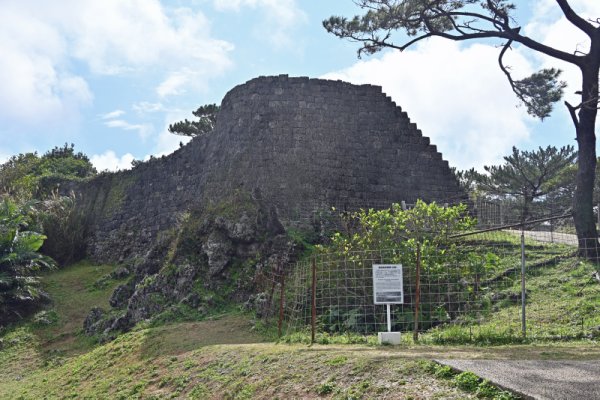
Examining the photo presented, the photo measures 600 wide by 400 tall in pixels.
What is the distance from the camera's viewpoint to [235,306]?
12.8 metres

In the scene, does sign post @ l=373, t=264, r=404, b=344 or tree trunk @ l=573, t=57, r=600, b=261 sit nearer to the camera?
sign post @ l=373, t=264, r=404, b=344

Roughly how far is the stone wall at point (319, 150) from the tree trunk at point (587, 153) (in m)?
4.14

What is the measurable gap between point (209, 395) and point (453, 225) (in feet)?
19.5

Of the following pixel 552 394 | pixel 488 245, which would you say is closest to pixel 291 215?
pixel 488 245

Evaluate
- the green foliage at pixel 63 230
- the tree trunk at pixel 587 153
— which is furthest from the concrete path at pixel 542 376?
the green foliage at pixel 63 230

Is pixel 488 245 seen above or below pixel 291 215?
below

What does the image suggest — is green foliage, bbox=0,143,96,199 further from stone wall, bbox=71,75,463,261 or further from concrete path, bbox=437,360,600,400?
concrete path, bbox=437,360,600,400

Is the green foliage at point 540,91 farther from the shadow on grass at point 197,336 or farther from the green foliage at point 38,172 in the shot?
the green foliage at point 38,172

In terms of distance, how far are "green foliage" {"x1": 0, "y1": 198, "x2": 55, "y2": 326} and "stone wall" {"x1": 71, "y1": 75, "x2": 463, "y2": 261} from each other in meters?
5.07

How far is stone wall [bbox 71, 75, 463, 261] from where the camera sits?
1566 centimetres

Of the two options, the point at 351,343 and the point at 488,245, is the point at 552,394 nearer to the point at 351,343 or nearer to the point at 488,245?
the point at 351,343

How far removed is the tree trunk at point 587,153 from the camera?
12164 millimetres

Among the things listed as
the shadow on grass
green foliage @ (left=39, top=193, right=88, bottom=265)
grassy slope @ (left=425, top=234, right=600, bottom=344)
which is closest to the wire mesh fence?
grassy slope @ (left=425, top=234, right=600, bottom=344)

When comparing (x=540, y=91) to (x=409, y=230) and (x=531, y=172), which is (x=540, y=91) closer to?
(x=409, y=230)
